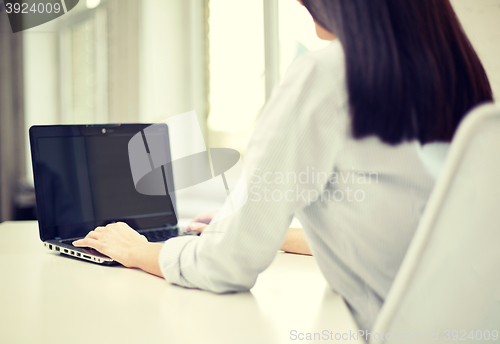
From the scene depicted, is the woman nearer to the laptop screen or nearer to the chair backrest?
the chair backrest

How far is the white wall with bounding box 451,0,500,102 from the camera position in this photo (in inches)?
69.3

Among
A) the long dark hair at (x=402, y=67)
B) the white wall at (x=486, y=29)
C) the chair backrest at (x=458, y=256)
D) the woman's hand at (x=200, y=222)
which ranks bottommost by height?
the woman's hand at (x=200, y=222)

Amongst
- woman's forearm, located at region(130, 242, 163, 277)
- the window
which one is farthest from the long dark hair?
the window

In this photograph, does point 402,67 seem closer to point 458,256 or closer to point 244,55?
point 458,256

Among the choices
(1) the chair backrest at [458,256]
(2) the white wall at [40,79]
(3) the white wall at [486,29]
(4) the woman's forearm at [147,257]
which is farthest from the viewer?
(2) the white wall at [40,79]

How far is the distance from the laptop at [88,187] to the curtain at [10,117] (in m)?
1.47

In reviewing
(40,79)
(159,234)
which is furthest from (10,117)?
(159,234)

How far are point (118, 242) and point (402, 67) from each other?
0.54 meters

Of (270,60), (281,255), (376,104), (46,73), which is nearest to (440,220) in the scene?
(376,104)

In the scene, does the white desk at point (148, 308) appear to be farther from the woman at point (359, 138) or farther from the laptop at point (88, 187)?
the laptop at point (88, 187)

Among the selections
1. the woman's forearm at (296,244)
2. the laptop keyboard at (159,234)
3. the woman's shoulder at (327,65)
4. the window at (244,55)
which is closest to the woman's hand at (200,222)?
the laptop keyboard at (159,234)

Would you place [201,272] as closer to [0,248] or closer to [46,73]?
[0,248]

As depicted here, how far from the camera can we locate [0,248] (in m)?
0.84

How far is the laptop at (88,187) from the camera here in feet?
2.73
